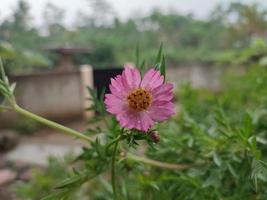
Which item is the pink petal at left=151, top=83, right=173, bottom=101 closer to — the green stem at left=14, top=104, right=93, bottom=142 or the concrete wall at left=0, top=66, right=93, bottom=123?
the green stem at left=14, top=104, right=93, bottom=142

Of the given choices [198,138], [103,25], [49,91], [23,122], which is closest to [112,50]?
[103,25]

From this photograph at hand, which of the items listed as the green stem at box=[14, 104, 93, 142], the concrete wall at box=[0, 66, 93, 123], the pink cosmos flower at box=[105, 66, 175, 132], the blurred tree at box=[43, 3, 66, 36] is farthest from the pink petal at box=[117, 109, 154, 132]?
the blurred tree at box=[43, 3, 66, 36]

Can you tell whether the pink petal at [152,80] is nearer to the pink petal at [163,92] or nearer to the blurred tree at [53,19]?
the pink petal at [163,92]

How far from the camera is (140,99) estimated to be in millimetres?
327

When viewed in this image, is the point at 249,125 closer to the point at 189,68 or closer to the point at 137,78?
the point at 137,78

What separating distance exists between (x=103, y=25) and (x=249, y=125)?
7409 millimetres

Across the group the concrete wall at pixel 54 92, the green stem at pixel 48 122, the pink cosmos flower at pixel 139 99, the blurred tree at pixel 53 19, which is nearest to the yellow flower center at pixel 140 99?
the pink cosmos flower at pixel 139 99

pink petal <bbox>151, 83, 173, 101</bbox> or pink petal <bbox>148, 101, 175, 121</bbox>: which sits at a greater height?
pink petal <bbox>151, 83, 173, 101</bbox>

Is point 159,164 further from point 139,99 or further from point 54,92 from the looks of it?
point 54,92

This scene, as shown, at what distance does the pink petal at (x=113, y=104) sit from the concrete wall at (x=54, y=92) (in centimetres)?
409

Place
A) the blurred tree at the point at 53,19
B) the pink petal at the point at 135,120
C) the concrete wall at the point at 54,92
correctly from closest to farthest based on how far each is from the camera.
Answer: the pink petal at the point at 135,120
the concrete wall at the point at 54,92
the blurred tree at the point at 53,19

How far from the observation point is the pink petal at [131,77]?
0.33 m

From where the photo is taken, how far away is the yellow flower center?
0.32 metres

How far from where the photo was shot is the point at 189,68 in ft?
19.3
